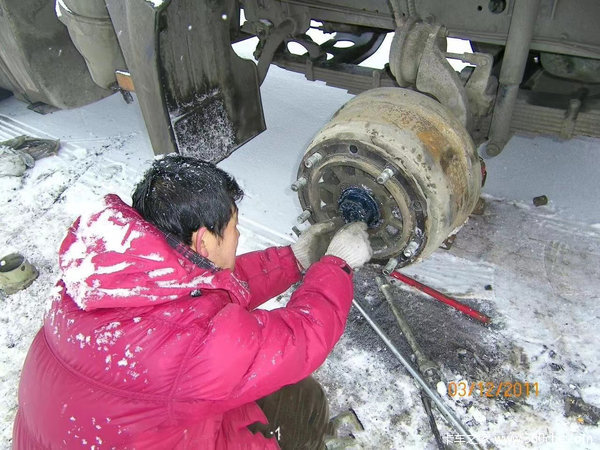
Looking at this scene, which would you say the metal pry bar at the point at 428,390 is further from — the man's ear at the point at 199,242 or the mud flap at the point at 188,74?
the mud flap at the point at 188,74

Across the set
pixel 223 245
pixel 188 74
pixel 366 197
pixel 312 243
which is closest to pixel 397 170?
pixel 366 197

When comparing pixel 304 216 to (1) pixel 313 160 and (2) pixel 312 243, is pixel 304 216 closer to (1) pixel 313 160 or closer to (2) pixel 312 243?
(2) pixel 312 243

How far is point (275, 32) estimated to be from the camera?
2764 millimetres

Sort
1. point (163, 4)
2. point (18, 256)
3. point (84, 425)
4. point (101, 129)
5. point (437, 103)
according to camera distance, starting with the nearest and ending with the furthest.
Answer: point (84, 425) < point (437, 103) < point (163, 4) < point (18, 256) < point (101, 129)

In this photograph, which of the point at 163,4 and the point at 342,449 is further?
the point at 163,4

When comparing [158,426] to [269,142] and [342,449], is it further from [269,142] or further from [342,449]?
[269,142]

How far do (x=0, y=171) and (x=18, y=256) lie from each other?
108 centimetres

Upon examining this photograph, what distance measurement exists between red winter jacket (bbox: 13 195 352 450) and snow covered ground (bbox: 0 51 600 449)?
0.89m

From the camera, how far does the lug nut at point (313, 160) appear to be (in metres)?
1.79

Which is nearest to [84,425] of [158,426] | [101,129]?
[158,426]

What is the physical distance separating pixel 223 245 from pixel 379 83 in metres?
1.56

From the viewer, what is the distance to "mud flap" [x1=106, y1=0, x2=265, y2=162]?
6.93ft

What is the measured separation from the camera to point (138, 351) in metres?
1.09
